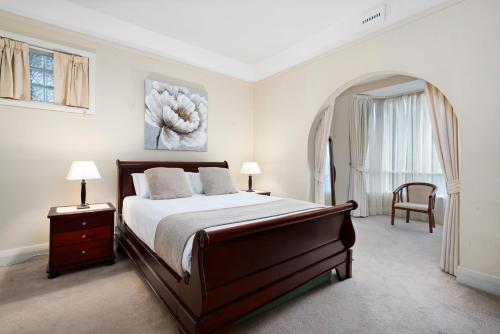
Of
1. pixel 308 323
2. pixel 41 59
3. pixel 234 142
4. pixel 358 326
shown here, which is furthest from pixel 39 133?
pixel 358 326

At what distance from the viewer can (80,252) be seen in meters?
2.53

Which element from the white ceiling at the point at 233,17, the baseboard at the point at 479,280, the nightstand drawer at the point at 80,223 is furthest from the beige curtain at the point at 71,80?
the baseboard at the point at 479,280

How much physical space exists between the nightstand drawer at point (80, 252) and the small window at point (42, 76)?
1.74m

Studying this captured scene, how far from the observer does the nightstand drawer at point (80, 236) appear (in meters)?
2.41

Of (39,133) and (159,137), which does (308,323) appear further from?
(39,133)

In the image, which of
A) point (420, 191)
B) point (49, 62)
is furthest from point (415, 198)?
point (49, 62)

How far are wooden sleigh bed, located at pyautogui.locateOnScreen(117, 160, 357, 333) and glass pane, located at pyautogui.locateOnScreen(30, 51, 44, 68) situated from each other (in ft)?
7.74

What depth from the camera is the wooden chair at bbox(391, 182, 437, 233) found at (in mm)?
4086

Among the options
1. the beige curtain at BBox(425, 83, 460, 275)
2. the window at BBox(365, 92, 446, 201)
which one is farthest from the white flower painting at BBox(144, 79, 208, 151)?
the window at BBox(365, 92, 446, 201)

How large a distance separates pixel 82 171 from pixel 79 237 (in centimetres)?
70

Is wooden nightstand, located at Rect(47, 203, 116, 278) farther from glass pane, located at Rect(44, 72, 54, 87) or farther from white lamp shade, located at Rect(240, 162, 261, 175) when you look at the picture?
white lamp shade, located at Rect(240, 162, 261, 175)

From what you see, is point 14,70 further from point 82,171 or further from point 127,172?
point 127,172

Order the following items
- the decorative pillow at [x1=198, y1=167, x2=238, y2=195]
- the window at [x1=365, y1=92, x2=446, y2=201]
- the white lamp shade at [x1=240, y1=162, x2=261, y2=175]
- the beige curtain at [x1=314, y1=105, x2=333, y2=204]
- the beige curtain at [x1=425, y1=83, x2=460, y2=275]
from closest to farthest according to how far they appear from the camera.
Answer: the beige curtain at [x1=425, y1=83, x2=460, y2=275], the decorative pillow at [x1=198, y1=167, x2=238, y2=195], the beige curtain at [x1=314, y1=105, x2=333, y2=204], the white lamp shade at [x1=240, y1=162, x2=261, y2=175], the window at [x1=365, y1=92, x2=446, y2=201]

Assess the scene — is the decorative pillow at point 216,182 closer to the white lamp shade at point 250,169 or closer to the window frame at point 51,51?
the white lamp shade at point 250,169
